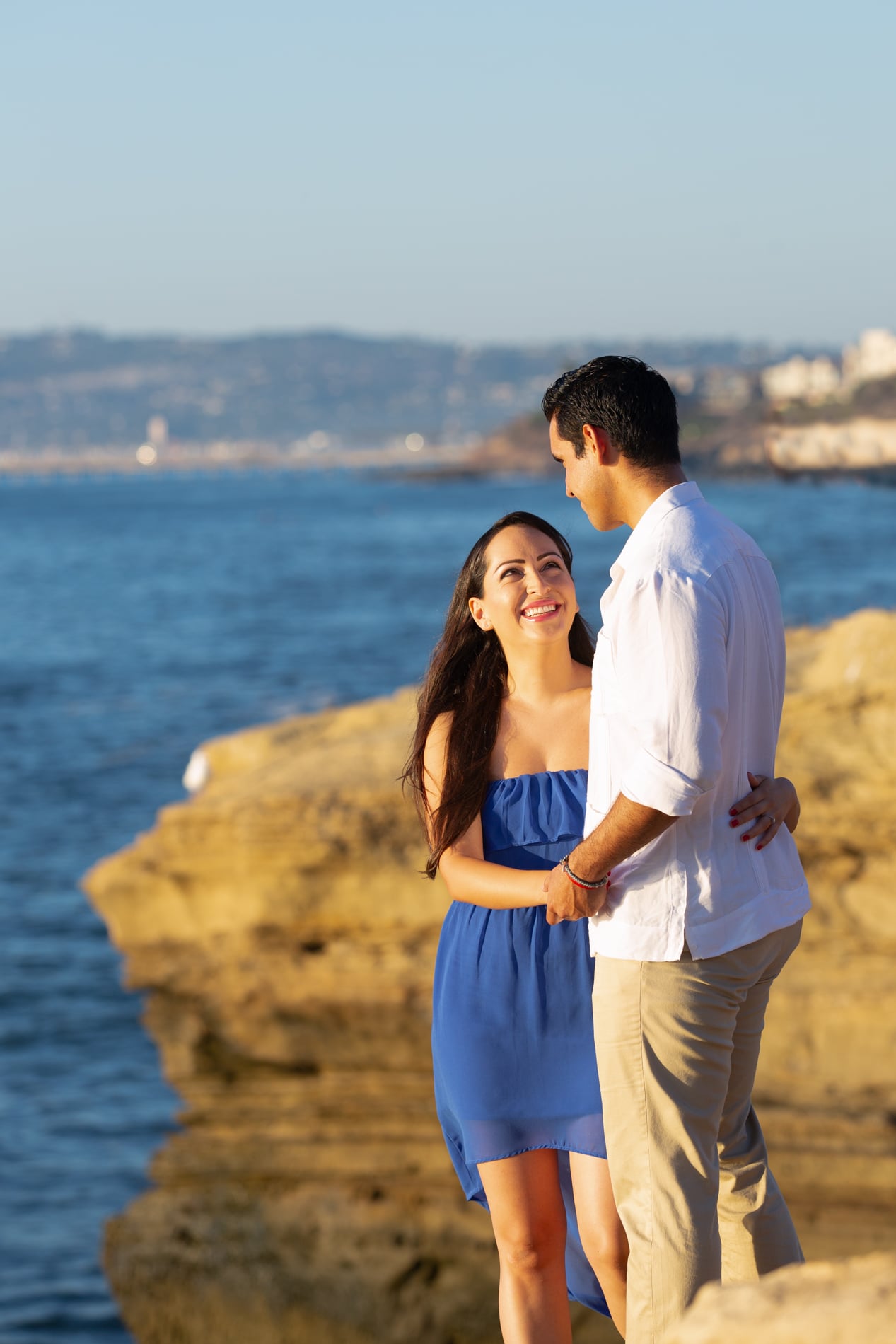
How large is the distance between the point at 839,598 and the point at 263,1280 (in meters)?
40.0

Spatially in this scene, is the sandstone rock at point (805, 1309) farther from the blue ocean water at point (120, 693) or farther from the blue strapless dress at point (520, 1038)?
the blue ocean water at point (120, 693)

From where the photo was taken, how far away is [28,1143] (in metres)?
10.3

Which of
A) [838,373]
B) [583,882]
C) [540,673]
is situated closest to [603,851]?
[583,882]

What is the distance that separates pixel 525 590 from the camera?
3578mm

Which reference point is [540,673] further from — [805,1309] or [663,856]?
[805,1309]

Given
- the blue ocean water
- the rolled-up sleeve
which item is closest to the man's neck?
the rolled-up sleeve

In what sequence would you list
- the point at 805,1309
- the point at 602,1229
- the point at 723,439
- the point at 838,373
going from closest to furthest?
the point at 805,1309 → the point at 602,1229 → the point at 838,373 → the point at 723,439

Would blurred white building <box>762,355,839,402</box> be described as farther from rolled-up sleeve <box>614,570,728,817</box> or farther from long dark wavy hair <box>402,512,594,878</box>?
rolled-up sleeve <box>614,570,728,817</box>

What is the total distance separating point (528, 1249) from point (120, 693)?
108 ft

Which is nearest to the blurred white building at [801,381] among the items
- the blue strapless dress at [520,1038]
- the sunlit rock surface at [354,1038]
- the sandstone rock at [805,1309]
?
the sunlit rock surface at [354,1038]

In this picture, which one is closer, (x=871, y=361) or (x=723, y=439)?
(x=871, y=361)

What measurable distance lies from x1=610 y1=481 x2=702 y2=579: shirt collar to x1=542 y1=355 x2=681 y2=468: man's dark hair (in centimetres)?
7

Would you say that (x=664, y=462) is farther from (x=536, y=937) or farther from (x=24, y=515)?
(x=24, y=515)

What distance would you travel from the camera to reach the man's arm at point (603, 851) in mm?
2732
